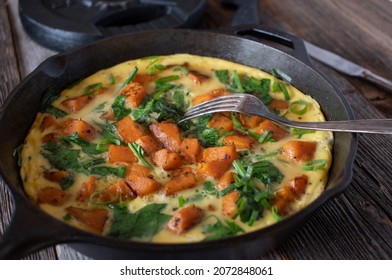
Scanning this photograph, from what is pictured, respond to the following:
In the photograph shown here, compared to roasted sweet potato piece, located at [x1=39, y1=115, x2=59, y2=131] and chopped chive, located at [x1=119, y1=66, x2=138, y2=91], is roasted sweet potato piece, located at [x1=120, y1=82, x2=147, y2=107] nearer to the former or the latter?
chopped chive, located at [x1=119, y1=66, x2=138, y2=91]

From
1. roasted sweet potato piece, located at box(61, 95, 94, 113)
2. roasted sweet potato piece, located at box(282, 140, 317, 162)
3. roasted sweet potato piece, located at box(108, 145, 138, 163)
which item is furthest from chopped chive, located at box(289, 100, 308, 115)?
roasted sweet potato piece, located at box(61, 95, 94, 113)

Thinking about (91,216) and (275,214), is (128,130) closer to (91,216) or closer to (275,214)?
(91,216)

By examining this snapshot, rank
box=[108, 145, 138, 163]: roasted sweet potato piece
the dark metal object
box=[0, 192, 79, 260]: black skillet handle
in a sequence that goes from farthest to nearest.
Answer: the dark metal object → box=[108, 145, 138, 163]: roasted sweet potato piece → box=[0, 192, 79, 260]: black skillet handle

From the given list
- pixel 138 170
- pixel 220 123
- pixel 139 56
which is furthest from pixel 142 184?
pixel 139 56

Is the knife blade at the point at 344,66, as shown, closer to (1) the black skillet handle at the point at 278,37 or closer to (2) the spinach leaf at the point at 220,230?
(1) the black skillet handle at the point at 278,37

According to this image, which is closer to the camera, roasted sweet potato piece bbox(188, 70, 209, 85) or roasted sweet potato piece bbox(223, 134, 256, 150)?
roasted sweet potato piece bbox(223, 134, 256, 150)

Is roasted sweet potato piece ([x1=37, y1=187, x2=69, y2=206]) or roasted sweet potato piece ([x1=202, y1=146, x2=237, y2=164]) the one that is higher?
roasted sweet potato piece ([x1=202, y1=146, x2=237, y2=164])
